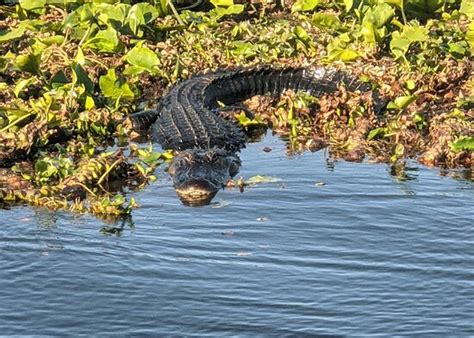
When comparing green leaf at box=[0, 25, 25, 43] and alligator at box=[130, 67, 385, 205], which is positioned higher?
green leaf at box=[0, 25, 25, 43]

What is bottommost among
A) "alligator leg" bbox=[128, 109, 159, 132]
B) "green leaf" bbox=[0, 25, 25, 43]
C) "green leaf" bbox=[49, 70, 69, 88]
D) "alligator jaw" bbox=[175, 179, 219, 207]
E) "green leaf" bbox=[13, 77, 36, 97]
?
"alligator jaw" bbox=[175, 179, 219, 207]

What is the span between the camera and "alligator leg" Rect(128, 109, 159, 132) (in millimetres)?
8852

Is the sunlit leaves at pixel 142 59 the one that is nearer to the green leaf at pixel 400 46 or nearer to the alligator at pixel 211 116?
the alligator at pixel 211 116

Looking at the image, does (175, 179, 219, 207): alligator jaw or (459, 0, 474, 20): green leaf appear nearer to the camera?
(175, 179, 219, 207): alligator jaw

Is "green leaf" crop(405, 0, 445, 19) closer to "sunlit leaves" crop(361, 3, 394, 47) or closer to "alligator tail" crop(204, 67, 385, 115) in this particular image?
"sunlit leaves" crop(361, 3, 394, 47)

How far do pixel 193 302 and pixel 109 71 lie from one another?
3934 millimetres

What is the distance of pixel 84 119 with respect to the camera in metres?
8.20

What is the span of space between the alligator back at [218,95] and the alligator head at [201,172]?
1.42 feet

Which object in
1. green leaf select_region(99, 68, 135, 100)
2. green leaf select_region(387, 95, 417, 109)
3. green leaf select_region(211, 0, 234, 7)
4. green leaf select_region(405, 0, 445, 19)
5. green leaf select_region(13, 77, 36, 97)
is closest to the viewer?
green leaf select_region(13, 77, 36, 97)

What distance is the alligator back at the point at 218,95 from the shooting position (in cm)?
839

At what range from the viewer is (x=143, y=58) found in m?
9.20

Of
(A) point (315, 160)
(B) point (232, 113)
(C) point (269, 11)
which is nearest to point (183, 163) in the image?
(A) point (315, 160)

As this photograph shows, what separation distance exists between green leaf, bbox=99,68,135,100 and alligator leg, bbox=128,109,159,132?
194mm

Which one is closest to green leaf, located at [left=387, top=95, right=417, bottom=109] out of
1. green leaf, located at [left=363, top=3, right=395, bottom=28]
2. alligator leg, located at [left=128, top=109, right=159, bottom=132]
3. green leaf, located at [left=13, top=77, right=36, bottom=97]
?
green leaf, located at [left=363, top=3, right=395, bottom=28]
